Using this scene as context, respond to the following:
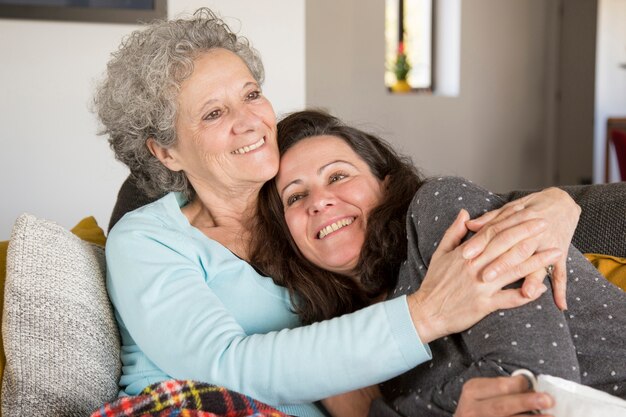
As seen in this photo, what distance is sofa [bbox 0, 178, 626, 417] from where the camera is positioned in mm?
1373

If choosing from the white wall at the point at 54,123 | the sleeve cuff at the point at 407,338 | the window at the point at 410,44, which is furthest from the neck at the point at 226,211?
the window at the point at 410,44

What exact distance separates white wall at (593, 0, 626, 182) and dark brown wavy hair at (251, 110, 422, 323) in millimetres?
5485

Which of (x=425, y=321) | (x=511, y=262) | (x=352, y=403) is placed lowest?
(x=352, y=403)

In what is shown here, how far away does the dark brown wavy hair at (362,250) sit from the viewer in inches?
62.8

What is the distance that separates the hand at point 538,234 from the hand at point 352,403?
0.47 meters

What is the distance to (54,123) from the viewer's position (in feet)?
12.4

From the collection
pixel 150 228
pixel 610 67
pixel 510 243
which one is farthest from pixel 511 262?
pixel 610 67

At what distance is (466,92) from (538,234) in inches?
216

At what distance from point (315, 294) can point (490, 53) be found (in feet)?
18.0

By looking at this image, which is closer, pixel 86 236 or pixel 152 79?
pixel 152 79

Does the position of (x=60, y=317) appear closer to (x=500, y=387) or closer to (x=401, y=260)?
(x=401, y=260)

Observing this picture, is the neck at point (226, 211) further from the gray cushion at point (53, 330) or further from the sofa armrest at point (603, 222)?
the sofa armrest at point (603, 222)

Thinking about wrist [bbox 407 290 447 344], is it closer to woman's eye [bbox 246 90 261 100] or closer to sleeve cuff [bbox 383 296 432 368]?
sleeve cuff [bbox 383 296 432 368]

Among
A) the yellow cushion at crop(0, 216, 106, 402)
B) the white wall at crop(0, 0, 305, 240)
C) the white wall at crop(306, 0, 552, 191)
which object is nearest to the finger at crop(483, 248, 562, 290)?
the yellow cushion at crop(0, 216, 106, 402)
